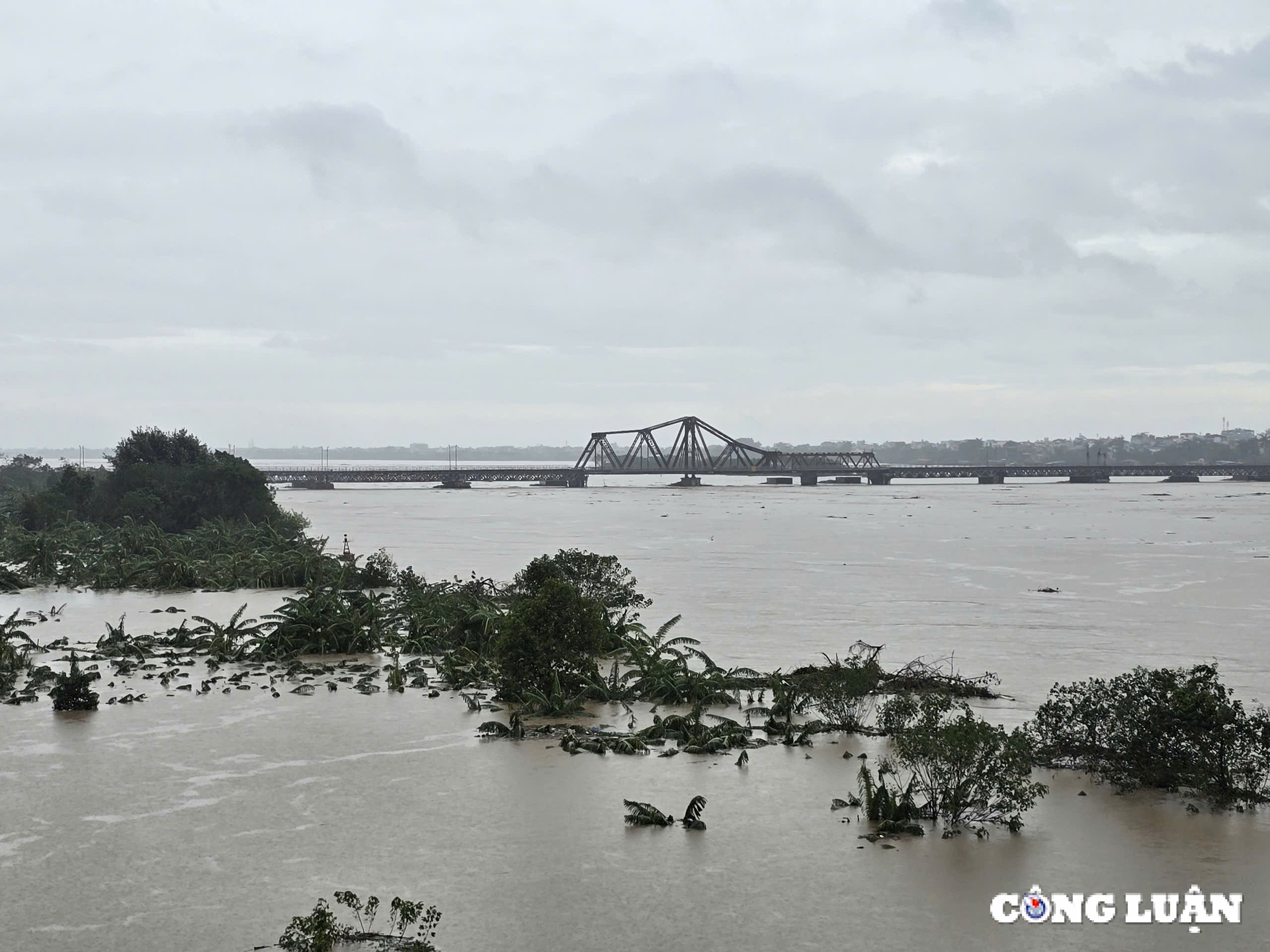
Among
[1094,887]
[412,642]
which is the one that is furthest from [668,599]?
[1094,887]

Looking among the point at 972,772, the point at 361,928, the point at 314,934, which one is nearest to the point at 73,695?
the point at 361,928

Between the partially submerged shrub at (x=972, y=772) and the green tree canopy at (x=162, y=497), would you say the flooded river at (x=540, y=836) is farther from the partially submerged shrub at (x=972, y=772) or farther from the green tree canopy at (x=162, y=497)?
the green tree canopy at (x=162, y=497)

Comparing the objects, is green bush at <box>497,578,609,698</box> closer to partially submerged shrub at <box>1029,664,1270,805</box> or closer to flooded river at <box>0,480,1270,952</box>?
flooded river at <box>0,480,1270,952</box>

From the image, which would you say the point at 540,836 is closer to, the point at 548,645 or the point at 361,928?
the point at 361,928

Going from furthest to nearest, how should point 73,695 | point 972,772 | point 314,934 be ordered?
point 73,695 → point 972,772 → point 314,934

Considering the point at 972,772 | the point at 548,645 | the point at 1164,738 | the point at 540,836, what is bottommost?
the point at 540,836

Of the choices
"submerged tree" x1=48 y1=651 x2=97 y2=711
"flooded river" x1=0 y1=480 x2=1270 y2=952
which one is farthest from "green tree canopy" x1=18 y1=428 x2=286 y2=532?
"submerged tree" x1=48 y1=651 x2=97 y2=711

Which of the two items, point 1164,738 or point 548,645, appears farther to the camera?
point 548,645

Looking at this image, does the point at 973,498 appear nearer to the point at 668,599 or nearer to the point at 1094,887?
the point at 668,599
